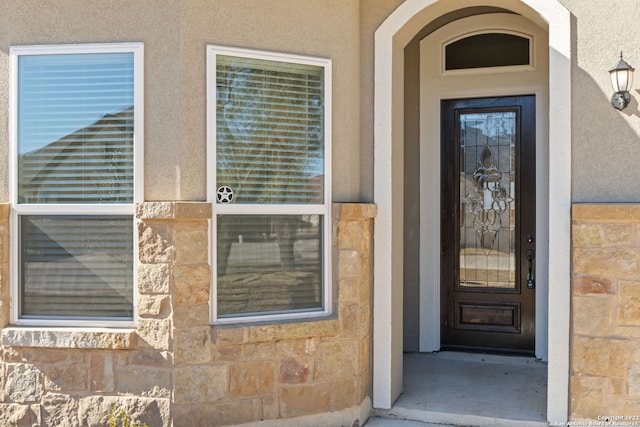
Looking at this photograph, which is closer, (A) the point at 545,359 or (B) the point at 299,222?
(B) the point at 299,222

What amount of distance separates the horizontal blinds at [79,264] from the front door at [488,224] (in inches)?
125

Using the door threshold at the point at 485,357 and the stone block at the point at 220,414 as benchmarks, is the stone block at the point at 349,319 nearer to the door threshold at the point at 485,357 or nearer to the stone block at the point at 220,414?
the stone block at the point at 220,414

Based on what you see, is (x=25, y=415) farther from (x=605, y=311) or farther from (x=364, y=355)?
(x=605, y=311)

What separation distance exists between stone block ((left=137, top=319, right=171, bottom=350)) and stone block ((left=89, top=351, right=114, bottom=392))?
0.86ft

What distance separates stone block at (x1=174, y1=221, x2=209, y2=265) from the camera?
3.63 metres

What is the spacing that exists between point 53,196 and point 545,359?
4.37 metres

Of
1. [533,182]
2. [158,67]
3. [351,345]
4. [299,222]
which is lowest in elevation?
[351,345]

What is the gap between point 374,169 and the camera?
14.1ft

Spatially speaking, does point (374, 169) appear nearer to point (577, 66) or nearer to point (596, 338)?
point (577, 66)

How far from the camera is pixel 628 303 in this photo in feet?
12.1

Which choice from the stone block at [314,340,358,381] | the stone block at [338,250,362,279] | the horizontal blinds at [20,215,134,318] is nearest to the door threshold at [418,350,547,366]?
the stone block at [314,340,358,381]

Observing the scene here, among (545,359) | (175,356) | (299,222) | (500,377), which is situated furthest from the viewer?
(545,359)

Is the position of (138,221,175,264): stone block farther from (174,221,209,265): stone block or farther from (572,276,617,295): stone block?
(572,276,617,295): stone block

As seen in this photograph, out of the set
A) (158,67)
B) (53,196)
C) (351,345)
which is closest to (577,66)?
(351,345)
